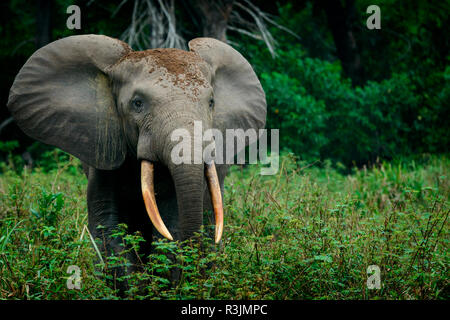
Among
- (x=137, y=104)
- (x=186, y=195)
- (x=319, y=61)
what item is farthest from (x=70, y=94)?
(x=319, y=61)

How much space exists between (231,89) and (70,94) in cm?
149

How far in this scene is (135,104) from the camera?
4.71 m

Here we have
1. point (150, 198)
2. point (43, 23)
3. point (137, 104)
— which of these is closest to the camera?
point (150, 198)

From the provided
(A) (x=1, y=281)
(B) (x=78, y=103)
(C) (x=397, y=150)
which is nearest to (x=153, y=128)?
(B) (x=78, y=103)

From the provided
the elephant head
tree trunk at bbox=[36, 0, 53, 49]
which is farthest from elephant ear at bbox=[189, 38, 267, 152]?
tree trunk at bbox=[36, 0, 53, 49]

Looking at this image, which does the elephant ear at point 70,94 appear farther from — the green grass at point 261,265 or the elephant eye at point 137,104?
the green grass at point 261,265

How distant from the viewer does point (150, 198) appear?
4320 millimetres

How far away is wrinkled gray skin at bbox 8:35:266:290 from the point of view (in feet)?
15.3

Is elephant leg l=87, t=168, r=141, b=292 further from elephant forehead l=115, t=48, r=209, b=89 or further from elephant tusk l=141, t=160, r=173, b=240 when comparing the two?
elephant forehead l=115, t=48, r=209, b=89

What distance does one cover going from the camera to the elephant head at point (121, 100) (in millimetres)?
4512

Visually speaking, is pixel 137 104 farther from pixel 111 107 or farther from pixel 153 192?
pixel 153 192

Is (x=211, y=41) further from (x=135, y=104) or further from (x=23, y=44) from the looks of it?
(x=23, y=44)

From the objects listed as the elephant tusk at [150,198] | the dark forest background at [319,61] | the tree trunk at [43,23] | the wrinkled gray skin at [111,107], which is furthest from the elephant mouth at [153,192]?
the tree trunk at [43,23]
